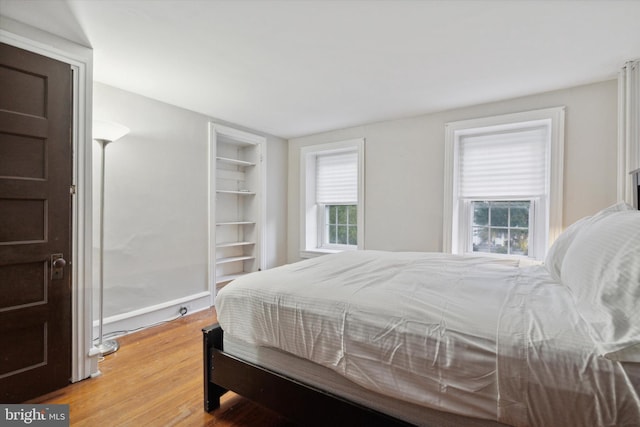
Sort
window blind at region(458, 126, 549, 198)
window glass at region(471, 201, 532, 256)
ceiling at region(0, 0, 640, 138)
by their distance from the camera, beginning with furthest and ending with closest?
1. window glass at region(471, 201, 532, 256)
2. window blind at region(458, 126, 549, 198)
3. ceiling at region(0, 0, 640, 138)

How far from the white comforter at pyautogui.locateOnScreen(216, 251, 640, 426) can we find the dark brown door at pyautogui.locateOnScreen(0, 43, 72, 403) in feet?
3.93

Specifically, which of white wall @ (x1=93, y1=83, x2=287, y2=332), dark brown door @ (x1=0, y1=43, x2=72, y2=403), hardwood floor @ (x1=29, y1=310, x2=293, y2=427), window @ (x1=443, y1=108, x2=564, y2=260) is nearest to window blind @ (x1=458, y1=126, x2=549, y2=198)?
window @ (x1=443, y1=108, x2=564, y2=260)

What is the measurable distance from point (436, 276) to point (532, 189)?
6.71ft

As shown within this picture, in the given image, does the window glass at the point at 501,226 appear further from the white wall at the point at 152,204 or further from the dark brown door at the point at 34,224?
the dark brown door at the point at 34,224

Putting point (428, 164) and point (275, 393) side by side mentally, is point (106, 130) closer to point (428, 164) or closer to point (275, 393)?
point (275, 393)

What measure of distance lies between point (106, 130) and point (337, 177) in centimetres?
281

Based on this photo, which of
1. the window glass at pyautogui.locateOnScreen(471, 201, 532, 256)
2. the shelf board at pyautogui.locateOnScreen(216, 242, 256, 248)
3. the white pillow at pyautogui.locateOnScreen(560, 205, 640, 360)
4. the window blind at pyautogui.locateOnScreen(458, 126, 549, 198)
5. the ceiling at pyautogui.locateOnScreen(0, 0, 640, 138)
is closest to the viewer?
the white pillow at pyautogui.locateOnScreen(560, 205, 640, 360)

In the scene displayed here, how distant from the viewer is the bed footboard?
119 centimetres

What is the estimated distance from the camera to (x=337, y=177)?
14.2ft

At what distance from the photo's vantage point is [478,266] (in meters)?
1.97

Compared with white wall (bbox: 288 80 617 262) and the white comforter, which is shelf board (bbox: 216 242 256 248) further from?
the white comforter

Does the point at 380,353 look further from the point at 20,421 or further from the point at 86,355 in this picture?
the point at 86,355

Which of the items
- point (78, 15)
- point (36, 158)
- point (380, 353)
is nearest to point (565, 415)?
point (380, 353)

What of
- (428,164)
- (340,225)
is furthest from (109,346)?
(428,164)
